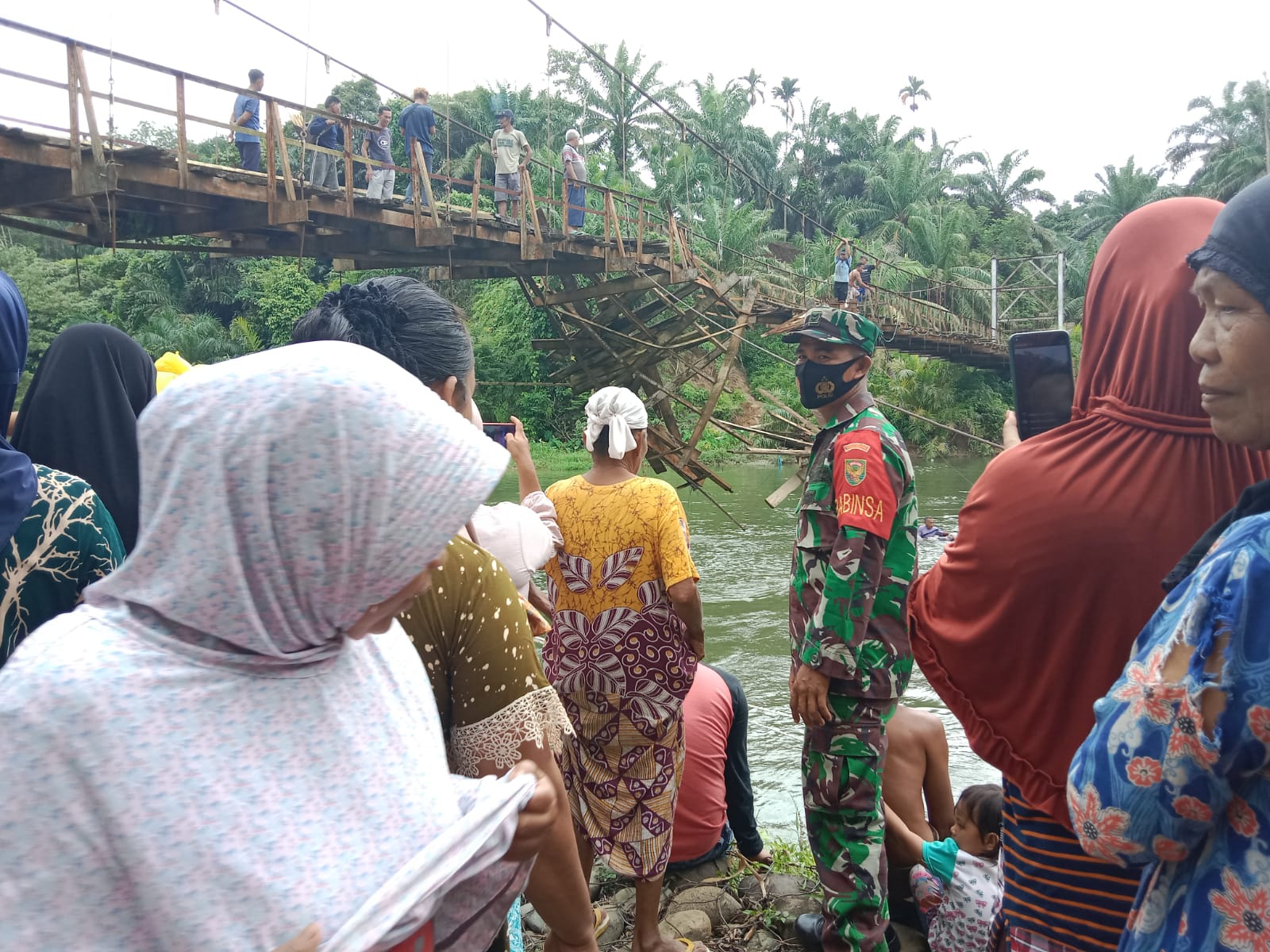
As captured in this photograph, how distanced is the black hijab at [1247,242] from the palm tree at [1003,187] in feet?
143

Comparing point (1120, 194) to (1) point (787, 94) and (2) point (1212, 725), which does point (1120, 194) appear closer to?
(1) point (787, 94)

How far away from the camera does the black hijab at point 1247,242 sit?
39.8 inches

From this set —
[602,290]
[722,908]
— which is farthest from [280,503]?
[602,290]

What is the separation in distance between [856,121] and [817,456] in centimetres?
4289

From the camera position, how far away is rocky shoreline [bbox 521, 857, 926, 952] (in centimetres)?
274

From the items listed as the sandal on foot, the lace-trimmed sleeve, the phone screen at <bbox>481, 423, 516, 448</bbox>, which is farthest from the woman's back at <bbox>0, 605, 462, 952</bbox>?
the sandal on foot

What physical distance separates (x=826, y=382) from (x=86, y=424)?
1.93 m

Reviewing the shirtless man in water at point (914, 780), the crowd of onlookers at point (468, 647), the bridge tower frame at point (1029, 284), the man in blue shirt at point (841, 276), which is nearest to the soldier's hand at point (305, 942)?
the crowd of onlookers at point (468, 647)

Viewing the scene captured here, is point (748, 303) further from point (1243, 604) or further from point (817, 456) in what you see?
point (1243, 604)

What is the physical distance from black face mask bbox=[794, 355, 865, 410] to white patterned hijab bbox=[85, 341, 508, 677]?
6.35 feet

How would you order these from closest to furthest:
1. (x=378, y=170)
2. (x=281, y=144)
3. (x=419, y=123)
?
(x=281, y=144) → (x=378, y=170) → (x=419, y=123)

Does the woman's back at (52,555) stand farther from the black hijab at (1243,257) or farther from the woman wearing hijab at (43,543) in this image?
the black hijab at (1243,257)

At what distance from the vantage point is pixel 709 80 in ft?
124

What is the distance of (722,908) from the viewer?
2885 mm
